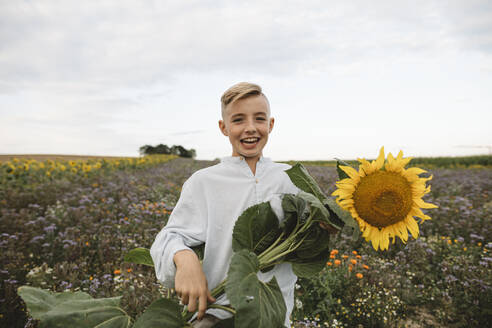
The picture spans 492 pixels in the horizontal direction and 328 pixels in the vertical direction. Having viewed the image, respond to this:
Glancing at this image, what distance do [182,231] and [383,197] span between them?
0.80 meters

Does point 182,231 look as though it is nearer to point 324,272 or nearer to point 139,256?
point 139,256

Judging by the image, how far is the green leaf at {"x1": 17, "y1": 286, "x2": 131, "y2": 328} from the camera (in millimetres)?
848

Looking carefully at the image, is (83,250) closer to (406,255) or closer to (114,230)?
(114,230)

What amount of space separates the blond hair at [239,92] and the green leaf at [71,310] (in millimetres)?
955

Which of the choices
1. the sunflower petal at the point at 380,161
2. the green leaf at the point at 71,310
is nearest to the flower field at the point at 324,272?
the green leaf at the point at 71,310

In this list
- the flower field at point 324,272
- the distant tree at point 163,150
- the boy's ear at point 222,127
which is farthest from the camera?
the distant tree at point 163,150

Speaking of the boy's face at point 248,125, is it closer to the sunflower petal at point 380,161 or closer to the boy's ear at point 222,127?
the boy's ear at point 222,127

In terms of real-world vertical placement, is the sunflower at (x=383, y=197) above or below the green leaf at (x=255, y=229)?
above

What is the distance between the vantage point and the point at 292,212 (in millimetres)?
1111

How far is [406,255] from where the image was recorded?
13.4 feet

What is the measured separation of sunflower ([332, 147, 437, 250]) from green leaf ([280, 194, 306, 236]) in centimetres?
14

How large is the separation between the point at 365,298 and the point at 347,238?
132 centimetres

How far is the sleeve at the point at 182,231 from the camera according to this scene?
3.51 feet

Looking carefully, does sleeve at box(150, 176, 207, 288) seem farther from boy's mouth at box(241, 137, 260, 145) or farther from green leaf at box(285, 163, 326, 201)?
green leaf at box(285, 163, 326, 201)
